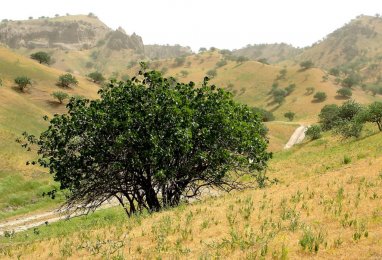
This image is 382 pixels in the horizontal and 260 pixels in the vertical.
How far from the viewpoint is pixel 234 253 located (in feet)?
33.7

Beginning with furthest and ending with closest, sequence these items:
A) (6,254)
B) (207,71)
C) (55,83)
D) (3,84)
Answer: (207,71) → (55,83) → (3,84) → (6,254)

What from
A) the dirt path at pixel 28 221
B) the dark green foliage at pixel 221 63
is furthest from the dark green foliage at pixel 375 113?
the dark green foliage at pixel 221 63

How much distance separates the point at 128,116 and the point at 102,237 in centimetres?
676

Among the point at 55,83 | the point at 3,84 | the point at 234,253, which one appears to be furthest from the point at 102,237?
the point at 55,83

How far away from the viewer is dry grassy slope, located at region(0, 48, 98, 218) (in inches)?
1535

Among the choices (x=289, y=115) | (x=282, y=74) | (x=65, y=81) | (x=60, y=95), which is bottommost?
(x=289, y=115)

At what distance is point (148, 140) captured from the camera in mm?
19297

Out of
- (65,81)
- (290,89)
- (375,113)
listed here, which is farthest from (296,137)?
(290,89)

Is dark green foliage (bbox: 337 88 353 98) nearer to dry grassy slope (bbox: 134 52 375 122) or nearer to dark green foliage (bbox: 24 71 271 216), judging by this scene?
dry grassy slope (bbox: 134 52 375 122)

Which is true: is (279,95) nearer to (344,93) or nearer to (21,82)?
(344,93)

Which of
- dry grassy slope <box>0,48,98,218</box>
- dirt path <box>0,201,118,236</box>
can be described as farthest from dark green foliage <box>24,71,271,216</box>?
dry grassy slope <box>0,48,98,218</box>

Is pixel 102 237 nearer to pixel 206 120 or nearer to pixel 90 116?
pixel 90 116

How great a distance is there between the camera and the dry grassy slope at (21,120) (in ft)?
128

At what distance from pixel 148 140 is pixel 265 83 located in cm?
12457
